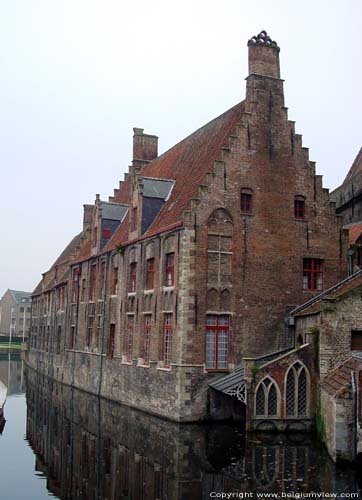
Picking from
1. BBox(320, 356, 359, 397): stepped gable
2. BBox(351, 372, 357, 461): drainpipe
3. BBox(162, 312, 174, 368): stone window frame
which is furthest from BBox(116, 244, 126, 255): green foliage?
BBox(351, 372, 357, 461): drainpipe

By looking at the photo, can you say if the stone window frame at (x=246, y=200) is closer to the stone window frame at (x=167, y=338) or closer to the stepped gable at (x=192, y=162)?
the stepped gable at (x=192, y=162)

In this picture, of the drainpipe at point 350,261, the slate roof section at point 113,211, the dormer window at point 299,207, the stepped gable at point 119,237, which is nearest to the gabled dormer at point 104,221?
the slate roof section at point 113,211

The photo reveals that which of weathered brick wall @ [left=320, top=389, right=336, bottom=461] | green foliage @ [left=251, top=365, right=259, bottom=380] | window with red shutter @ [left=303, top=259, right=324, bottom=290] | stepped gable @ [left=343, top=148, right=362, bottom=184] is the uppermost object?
stepped gable @ [left=343, top=148, right=362, bottom=184]

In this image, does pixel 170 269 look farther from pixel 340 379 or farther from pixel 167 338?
pixel 340 379

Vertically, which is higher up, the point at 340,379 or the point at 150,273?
the point at 150,273

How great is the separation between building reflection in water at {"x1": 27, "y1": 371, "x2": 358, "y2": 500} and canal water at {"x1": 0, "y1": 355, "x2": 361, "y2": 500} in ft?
0.07

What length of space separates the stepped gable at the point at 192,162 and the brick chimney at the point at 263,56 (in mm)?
1830

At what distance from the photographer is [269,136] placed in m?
24.0

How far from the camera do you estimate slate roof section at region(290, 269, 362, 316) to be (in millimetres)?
19494

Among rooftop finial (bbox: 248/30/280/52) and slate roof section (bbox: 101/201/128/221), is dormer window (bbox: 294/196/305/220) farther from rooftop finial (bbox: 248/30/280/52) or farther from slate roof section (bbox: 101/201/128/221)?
slate roof section (bbox: 101/201/128/221)

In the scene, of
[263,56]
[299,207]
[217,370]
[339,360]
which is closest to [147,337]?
[217,370]

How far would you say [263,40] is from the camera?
24.7 m

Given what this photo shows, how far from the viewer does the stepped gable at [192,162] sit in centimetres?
2436

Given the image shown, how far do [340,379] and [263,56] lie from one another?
1390 cm
